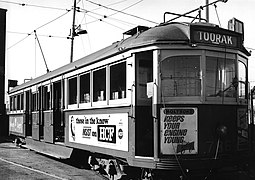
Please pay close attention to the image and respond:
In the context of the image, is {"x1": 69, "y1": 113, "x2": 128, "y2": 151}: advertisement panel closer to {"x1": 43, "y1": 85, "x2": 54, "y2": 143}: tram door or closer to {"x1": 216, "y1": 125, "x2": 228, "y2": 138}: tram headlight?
{"x1": 216, "y1": 125, "x2": 228, "y2": 138}: tram headlight

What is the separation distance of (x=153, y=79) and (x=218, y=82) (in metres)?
1.25

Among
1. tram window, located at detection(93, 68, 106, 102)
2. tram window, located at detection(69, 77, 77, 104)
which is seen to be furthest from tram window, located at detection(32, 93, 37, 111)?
tram window, located at detection(93, 68, 106, 102)

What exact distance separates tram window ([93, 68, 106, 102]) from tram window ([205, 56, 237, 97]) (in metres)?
2.26

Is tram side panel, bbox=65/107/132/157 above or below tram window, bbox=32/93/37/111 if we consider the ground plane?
below

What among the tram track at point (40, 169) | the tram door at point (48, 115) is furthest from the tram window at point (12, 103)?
the tram door at point (48, 115)

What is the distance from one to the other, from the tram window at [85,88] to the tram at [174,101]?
70 centimetres

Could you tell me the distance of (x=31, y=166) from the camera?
1074cm

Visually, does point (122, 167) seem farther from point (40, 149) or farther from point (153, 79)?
point (40, 149)

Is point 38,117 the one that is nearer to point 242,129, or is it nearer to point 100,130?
point 100,130

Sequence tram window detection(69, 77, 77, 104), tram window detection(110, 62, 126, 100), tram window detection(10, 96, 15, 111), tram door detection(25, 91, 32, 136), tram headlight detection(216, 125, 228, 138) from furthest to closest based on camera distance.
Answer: tram window detection(10, 96, 15, 111) < tram door detection(25, 91, 32, 136) < tram window detection(69, 77, 77, 104) < tram window detection(110, 62, 126, 100) < tram headlight detection(216, 125, 228, 138)

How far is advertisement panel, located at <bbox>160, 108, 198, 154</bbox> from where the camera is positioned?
630 centimetres

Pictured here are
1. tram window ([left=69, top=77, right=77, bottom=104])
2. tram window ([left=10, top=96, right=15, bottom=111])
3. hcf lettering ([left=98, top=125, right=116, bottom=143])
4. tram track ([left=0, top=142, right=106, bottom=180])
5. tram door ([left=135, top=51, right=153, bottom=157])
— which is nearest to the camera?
tram door ([left=135, top=51, right=153, bottom=157])

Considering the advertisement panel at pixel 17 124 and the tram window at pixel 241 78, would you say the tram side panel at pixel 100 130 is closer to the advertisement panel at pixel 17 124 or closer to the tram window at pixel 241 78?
the tram window at pixel 241 78

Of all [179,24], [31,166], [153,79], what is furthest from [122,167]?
[31,166]
